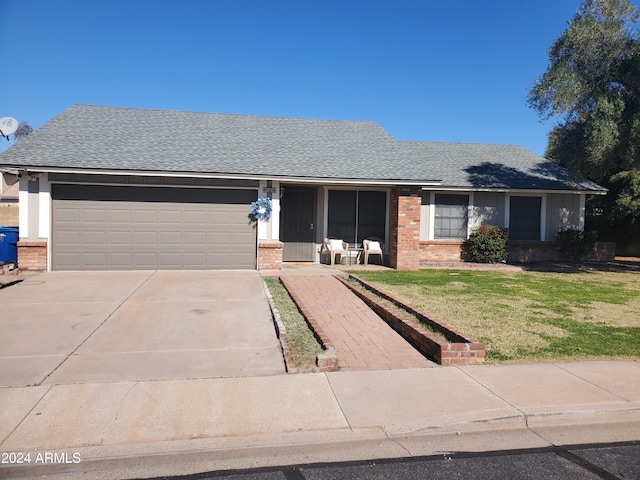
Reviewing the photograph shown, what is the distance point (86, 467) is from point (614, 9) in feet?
52.2

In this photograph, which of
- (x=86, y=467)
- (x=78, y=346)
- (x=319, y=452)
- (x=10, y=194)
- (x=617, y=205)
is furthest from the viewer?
(x=10, y=194)

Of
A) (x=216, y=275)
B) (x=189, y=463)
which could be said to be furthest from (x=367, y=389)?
(x=216, y=275)

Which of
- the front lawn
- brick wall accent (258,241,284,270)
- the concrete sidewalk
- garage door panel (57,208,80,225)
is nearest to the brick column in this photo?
the front lawn

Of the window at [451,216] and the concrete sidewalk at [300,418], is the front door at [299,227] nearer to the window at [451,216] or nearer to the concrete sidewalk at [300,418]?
the window at [451,216]

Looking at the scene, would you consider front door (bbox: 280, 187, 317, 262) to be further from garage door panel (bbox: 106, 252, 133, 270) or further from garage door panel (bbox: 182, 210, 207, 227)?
garage door panel (bbox: 106, 252, 133, 270)

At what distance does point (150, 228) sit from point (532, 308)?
9.56 metres

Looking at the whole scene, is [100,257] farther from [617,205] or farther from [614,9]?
[617,205]

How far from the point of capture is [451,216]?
16.1m

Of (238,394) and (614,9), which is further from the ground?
(614,9)

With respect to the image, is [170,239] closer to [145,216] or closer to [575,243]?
[145,216]

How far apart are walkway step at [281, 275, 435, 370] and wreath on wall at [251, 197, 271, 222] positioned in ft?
9.08

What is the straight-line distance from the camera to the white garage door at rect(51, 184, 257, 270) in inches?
482

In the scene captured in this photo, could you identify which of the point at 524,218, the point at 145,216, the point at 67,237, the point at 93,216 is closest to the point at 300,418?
the point at 145,216

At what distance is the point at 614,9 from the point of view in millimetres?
12922
